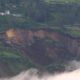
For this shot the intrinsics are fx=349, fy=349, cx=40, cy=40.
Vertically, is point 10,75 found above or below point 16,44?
below

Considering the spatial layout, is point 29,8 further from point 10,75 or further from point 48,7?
point 10,75

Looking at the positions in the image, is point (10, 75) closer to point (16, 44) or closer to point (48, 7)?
point (16, 44)

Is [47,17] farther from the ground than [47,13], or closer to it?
closer to it

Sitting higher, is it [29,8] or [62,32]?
[29,8]

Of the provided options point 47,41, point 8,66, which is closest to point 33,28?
point 47,41

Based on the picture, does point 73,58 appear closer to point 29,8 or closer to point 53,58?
point 53,58

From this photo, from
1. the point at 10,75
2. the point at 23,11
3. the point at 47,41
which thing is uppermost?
the point at 23,11

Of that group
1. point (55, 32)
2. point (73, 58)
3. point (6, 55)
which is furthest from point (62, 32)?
point (6, 55)
